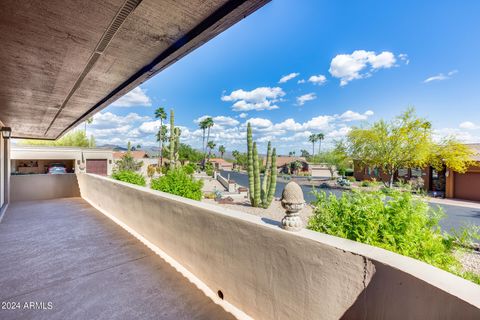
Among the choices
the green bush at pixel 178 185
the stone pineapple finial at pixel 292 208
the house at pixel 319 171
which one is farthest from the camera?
the house at pixel 319 171

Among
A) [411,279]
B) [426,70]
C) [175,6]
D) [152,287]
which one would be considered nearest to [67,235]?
[152,287]

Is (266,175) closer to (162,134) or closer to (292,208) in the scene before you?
(292,208)

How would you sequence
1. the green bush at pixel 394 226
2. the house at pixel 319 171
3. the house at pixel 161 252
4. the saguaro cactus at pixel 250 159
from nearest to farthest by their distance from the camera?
the house at pixel 161 252 < the green bush at pixel 394 226 < the saguaro cactus at pixel 250 159 < the house at pixel 319 171

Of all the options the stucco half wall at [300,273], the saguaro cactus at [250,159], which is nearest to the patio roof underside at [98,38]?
the stucco half wall at [300,273]

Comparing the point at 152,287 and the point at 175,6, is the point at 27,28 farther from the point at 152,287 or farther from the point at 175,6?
the point at 152,287

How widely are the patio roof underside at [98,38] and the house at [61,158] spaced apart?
68.3ft

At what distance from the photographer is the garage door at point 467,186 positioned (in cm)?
1897

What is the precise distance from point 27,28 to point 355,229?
4.13 metres

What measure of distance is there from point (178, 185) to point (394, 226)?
4815 millimetres

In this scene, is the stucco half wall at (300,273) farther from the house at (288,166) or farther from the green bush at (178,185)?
the house at (288,166)

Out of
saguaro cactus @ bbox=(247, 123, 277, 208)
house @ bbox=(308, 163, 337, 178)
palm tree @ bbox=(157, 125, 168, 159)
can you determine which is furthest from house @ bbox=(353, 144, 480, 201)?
palm tree @ bbox=(157, 125, 168, 159)

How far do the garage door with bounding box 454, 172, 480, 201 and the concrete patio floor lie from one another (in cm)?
2611

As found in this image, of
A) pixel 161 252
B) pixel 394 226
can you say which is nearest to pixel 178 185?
pixel 161 252

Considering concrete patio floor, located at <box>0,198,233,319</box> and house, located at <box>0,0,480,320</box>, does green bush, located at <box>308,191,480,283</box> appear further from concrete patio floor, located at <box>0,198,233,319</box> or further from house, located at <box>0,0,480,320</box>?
concrete patio floor, located at <box>0,198,233,319</box>
